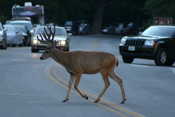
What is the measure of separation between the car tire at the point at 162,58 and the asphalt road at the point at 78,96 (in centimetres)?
222

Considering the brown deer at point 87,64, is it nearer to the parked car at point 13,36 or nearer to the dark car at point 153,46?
the dark car at point 153,46

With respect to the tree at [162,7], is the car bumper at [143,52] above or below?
below

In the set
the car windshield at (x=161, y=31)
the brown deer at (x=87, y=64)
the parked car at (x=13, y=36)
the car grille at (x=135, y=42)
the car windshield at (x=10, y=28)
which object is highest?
the brown deer at (x=87, y=64)

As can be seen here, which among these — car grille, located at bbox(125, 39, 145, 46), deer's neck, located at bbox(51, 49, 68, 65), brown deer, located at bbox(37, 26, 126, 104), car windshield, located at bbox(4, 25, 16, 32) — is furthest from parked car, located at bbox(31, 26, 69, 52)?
brown deer, located at bbox(37, 26, 126, 104)

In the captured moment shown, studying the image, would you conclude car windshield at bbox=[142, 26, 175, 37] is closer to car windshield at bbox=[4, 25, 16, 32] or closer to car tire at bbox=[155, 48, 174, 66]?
car tire at bbox=[155, 48, 174, 66]

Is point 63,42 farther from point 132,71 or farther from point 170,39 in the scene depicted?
point 132,71

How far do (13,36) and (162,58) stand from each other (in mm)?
17733

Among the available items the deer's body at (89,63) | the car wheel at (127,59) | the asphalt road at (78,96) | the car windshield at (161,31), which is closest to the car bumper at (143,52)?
the car wheel at (127,59)

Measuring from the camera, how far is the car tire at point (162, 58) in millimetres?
27641

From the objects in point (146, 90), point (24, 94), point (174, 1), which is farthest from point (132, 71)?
point (174, 1)

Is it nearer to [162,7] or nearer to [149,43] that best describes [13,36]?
[162,7]

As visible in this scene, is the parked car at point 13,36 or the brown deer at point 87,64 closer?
the brown deer at point 87,64

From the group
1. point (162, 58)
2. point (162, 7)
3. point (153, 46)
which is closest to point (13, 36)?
point (162, 7)

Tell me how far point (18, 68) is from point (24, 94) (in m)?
8.69
